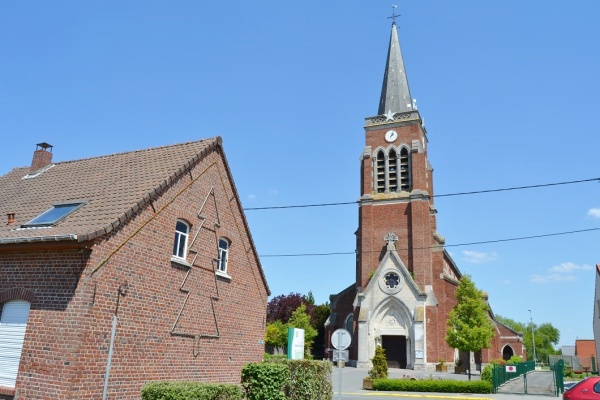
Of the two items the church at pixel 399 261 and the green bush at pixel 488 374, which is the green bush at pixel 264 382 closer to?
the green bush at pixel 488 374

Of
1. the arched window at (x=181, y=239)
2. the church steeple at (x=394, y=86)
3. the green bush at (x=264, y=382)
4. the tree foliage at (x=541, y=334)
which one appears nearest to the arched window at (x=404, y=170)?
the church steeple at (x=394, y=86)

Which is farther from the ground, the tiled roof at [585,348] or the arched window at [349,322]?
the arched window at [349,322]

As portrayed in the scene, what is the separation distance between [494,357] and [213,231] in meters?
36.7

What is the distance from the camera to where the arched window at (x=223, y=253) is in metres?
16.6

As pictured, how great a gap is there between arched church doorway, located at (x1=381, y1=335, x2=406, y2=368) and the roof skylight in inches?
1250

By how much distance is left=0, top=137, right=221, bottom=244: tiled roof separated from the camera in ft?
38.8

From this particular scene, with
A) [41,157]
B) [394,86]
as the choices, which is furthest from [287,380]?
[394,86]

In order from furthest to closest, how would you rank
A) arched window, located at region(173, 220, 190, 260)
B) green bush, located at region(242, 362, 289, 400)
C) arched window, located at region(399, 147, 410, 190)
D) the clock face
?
the clock face
arched window, located at region(399, 147, 410, 190)
arched window, located at region(173, 220, 190, 260)
green bush, located at region(242, 362, 289, 400)

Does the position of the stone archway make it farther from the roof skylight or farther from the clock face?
the roof skylight

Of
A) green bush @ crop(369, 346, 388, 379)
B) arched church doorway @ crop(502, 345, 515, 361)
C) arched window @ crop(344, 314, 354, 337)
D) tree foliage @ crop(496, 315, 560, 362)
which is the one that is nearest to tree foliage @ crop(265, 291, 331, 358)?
arched window @ crop(344, 314, 354, 337)

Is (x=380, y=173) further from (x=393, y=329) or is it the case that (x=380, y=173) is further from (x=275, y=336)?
(x=275, y=336)

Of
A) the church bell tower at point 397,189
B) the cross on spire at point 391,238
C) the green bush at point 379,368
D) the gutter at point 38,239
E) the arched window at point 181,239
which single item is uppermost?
the church bell tower at point 397,189

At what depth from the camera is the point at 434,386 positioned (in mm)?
24141

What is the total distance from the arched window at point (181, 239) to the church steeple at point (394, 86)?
119ft
